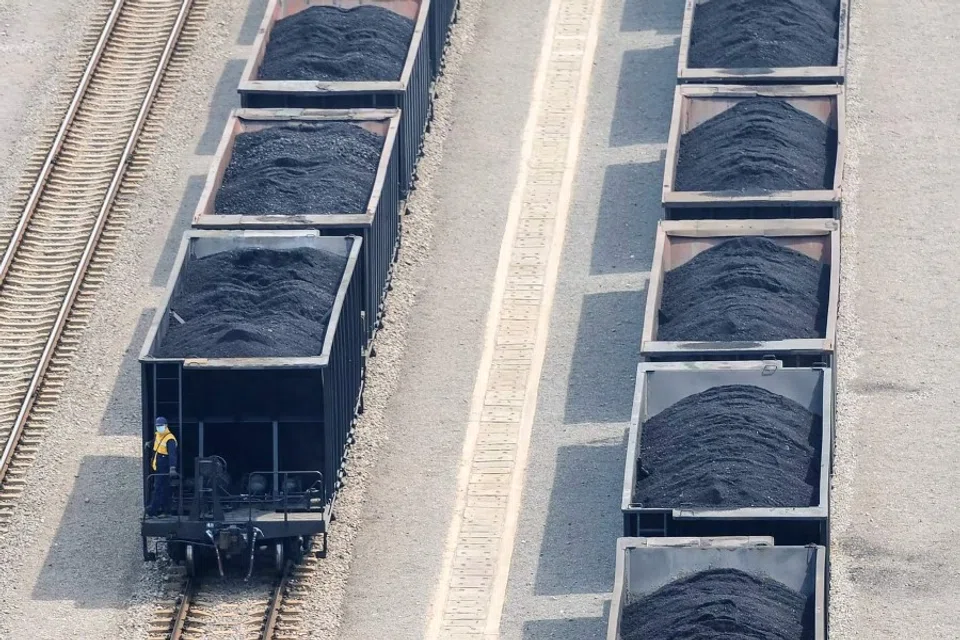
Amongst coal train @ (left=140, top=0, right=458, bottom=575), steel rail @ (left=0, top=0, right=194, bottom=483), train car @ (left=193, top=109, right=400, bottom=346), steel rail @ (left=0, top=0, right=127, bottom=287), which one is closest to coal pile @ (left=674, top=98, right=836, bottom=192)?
train car @ (left=193, top=109, right=400, bottom=346)

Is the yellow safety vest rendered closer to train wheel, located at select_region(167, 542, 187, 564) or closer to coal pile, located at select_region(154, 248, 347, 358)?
coal pile, located at select_region(154, 248, 347, 358)

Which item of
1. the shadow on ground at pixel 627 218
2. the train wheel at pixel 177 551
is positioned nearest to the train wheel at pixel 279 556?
the train wheel at pixel 177 551

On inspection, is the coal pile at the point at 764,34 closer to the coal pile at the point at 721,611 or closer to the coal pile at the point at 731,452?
the coal pile at the point at 731,452

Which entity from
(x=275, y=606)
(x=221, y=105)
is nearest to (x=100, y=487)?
(x=275, y=606)

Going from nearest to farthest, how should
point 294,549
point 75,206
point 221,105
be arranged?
point 294,549
point 75,206
point 221,105

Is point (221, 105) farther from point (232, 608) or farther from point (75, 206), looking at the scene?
point (232, 608)

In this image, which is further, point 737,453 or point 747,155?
point 747,155

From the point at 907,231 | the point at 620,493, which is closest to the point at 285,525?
the point at 620,493
